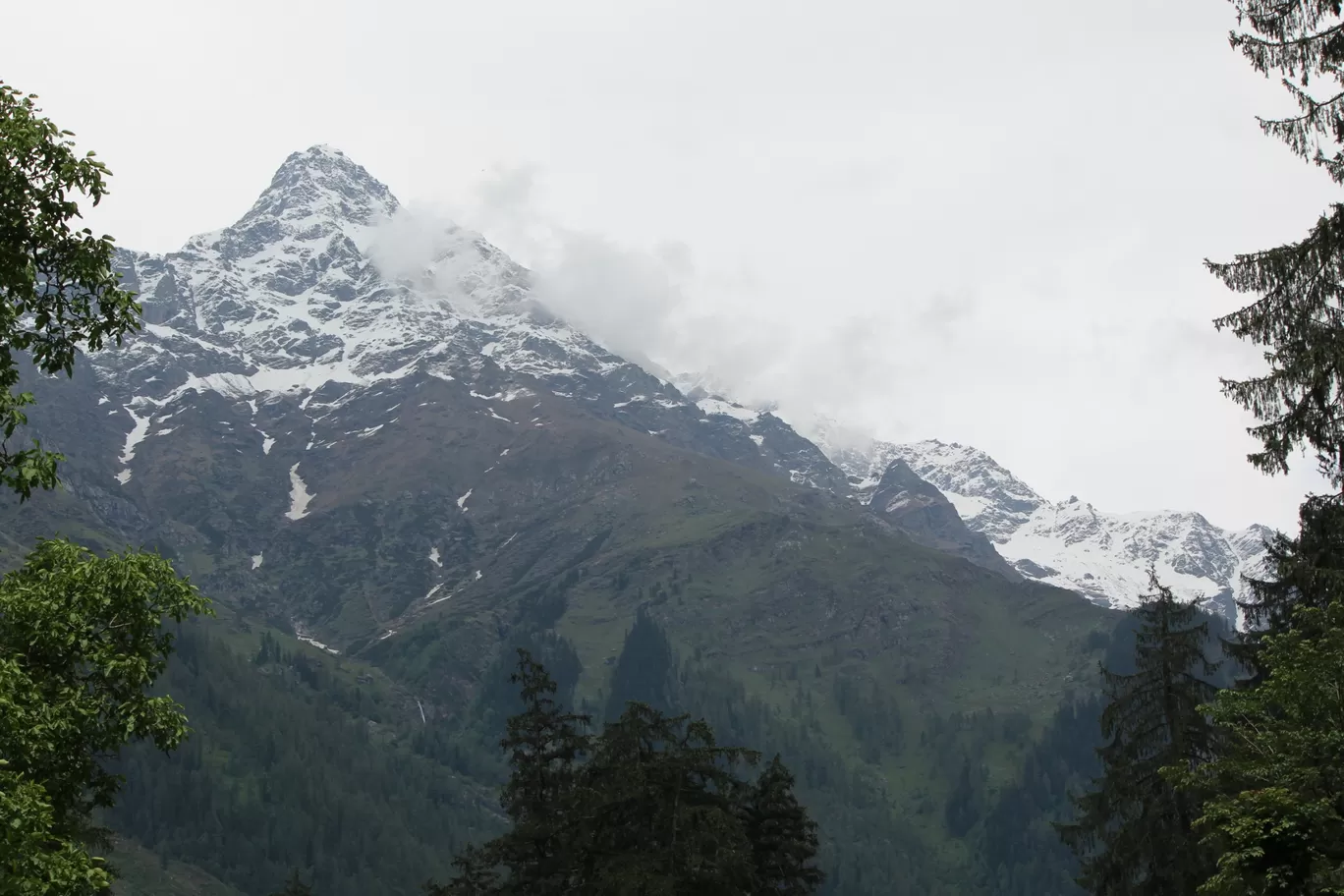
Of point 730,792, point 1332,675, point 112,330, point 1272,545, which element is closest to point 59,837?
point 112,330

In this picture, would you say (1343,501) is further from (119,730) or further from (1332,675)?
(119,730)

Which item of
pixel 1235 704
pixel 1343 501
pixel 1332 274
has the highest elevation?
pixel 1332 274

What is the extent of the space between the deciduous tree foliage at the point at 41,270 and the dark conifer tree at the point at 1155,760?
110 ft

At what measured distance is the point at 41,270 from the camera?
16.9m

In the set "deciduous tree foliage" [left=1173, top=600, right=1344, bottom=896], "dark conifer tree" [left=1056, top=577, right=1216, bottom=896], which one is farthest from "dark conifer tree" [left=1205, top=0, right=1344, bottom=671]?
"dark conifer tree" [left=1056, top=577, right=1216, bottom=896]

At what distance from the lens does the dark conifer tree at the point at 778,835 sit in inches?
1778

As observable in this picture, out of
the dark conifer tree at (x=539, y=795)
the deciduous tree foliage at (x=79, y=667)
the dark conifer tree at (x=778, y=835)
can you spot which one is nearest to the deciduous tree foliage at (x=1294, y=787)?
the deciduous tree foliage at (x=79, y=667)

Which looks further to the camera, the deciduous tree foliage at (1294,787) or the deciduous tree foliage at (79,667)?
the deciduous tree foliage at (1294,787)

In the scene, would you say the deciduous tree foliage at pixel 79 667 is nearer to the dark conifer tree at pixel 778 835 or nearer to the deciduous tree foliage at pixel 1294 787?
the deciduous tree foliage at pixel 1294 787

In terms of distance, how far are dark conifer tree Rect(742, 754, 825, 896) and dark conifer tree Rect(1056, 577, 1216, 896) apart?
10.5 m

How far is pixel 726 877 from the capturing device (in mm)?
35625

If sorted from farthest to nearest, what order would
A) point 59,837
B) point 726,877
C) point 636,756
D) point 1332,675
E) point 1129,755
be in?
1. point 1129,755
2. point 636,756
3. point 726,877
4. point 1332,675
5. point 59,837

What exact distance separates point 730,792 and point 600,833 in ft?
16.1

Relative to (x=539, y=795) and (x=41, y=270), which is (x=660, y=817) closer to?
(x=539, y=795)
